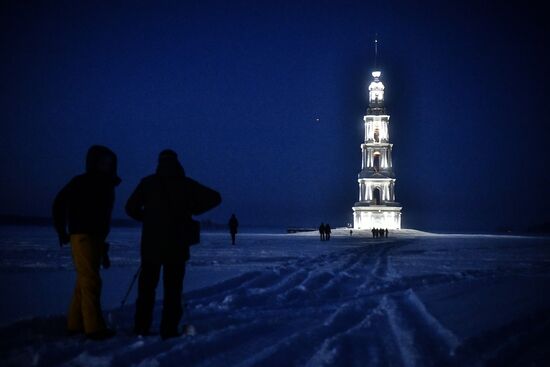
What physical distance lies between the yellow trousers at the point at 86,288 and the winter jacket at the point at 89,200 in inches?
4.6

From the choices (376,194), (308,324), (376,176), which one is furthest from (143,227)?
(376,194)

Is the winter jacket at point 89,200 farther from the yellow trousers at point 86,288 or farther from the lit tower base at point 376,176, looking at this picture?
the lit tower base at point 376,176

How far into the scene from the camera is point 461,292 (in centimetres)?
770

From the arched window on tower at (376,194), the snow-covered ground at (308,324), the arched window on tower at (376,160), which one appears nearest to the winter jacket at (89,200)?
the snow-covered ground at (308,324)

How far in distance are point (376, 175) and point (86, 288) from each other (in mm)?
68837

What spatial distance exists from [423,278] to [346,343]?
19.2 feet

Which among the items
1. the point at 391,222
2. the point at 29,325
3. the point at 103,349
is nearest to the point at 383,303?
the point at 103,349

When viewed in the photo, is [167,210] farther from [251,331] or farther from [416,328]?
[416,328]

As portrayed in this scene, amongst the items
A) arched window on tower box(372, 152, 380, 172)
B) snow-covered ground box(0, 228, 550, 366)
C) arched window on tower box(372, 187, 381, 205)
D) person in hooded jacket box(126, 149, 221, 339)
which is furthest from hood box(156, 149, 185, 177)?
arched window on tower box(372, 152, 380, 172)

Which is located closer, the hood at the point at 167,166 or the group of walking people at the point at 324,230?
the hood at the point at 167,166

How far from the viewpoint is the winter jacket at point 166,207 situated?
4910 millimetres

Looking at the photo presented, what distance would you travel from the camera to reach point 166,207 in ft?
16.3

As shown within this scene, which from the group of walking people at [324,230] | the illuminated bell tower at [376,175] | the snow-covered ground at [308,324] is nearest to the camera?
the snow-covered ground at [308,324]

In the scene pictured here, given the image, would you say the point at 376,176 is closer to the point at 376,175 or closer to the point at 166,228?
the point at 376,175
